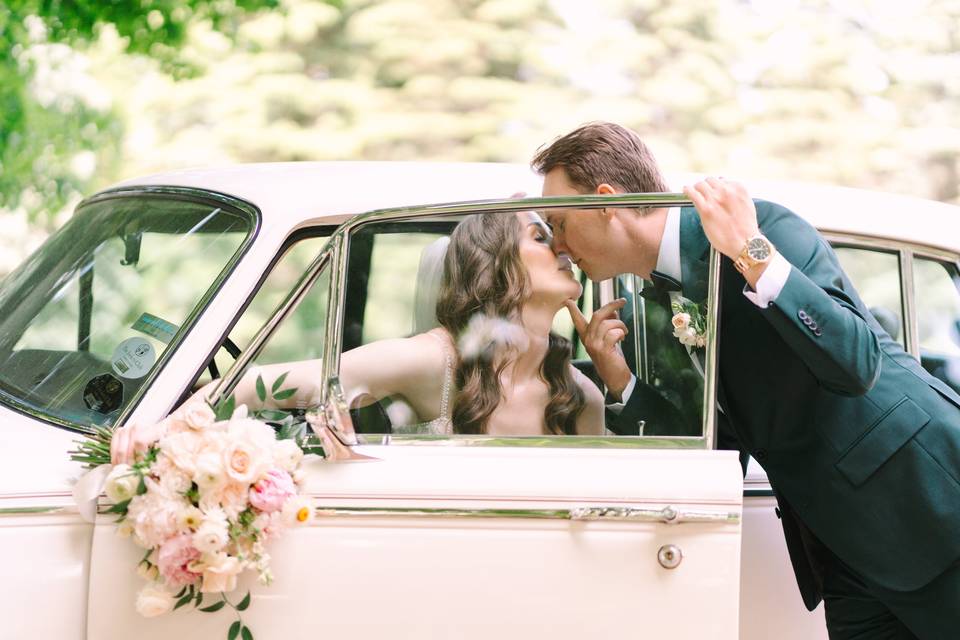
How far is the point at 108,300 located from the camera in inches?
124

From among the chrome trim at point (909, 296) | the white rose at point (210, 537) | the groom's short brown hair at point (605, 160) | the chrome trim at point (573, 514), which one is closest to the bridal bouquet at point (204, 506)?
the white rose at point (210, 537)

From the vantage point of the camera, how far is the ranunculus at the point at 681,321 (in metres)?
2.60

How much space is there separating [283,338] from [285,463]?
522 mm

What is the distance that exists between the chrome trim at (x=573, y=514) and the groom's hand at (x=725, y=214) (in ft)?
1.94

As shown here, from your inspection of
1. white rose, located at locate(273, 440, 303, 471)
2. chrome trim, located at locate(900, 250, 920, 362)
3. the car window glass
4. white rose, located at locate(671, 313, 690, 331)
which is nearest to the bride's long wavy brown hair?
white rose, located at locate(671, 313, 690, 331)

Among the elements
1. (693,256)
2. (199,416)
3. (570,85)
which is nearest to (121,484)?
(199,416)

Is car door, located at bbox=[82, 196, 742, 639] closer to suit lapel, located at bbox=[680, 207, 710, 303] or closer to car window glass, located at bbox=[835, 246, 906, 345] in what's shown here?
suit lapel, located at bbox=[680, 207, 710, 303]

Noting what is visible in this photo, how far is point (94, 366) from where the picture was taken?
297 cm

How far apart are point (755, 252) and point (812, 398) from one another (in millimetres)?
422

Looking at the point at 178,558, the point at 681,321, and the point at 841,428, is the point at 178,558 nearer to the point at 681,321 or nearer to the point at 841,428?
the point at 681,321

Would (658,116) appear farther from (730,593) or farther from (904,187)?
(730,593)

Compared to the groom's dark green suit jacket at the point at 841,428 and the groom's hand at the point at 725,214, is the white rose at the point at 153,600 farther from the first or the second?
the groom's hand at the point at 725,214

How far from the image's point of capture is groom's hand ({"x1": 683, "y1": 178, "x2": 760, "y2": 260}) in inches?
96.7

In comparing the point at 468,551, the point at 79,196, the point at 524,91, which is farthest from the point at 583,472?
the point at 524,91
